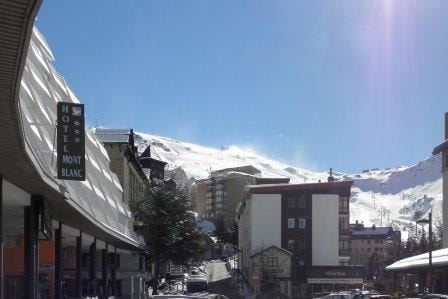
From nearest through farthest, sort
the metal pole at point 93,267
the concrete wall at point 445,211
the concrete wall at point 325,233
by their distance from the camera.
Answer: the metal pole at point 93,267
the concrete wall at point 445,211
the concrete wall at point 325,233

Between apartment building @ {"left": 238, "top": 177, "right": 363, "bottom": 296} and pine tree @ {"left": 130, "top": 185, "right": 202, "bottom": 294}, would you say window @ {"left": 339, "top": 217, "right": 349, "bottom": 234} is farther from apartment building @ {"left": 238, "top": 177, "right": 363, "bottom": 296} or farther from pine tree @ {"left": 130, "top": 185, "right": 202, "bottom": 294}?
pine tree @ {"left": 130, "top": 185, "right": 202, "bottom": 294}

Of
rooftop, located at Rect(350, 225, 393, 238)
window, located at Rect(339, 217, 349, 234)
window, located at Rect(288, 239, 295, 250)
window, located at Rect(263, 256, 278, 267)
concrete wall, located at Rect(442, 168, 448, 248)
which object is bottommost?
rooftop, located at Rect(350, 225, 393, 238)

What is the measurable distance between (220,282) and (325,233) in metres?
17.2

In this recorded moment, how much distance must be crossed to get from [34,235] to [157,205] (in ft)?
135

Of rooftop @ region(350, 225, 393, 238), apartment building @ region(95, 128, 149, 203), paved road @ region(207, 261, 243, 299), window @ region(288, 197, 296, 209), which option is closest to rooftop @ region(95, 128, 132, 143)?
apartment building @ region(95, 128, 149, 203)

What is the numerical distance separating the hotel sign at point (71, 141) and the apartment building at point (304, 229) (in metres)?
64.2

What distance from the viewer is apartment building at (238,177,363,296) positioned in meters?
84.1

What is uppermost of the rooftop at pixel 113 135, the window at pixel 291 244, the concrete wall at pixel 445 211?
the rooftop at pixel 113 135

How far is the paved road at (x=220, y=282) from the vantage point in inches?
2985

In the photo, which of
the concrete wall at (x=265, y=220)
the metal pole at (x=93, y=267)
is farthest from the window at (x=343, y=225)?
the metal pole at (x=93, y=267)

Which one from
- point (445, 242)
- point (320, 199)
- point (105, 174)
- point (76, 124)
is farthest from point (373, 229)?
point (76, 124)

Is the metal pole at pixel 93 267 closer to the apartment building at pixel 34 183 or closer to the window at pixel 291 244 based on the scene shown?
the apartment building at pixel 34 183

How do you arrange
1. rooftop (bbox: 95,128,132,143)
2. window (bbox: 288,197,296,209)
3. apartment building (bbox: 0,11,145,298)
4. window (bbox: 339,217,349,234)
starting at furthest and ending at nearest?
window (bbox: 339,217,349,234) < window (bbox: 288,197,296,209) < rooftop (bbox: 95,128,132,143) < apartment building (bbox: 0,11,145,298)

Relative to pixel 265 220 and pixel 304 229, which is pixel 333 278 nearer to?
pixel 304 229
